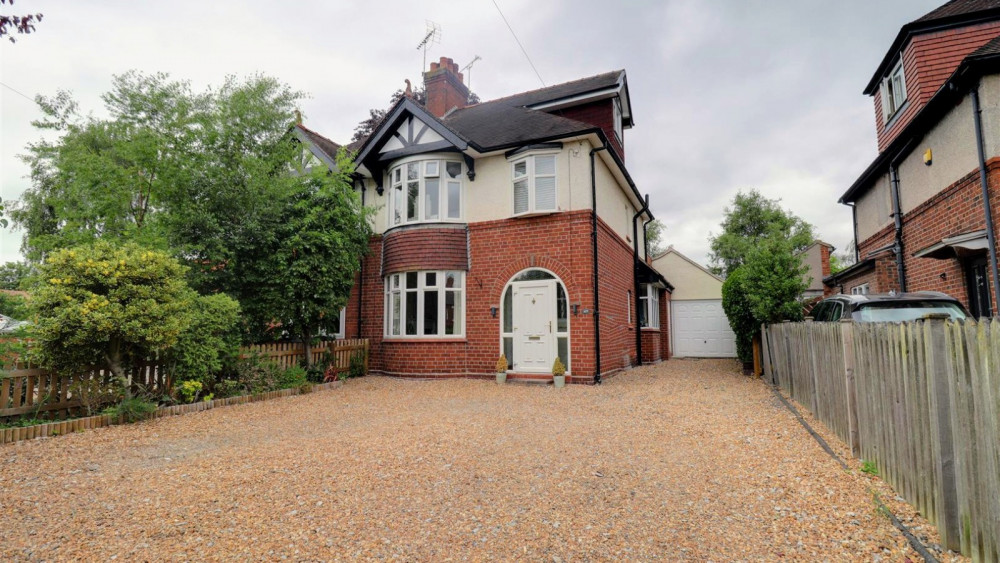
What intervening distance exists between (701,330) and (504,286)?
12.3 meters

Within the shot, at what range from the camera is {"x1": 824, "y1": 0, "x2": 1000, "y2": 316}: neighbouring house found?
24.8 feet

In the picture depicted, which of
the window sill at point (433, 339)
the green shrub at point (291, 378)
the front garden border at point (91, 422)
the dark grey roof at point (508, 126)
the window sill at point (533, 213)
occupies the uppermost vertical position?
the dark grey roof at point (508, 126)

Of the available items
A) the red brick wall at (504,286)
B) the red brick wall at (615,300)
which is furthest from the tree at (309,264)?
the red brick wall at (615,300)

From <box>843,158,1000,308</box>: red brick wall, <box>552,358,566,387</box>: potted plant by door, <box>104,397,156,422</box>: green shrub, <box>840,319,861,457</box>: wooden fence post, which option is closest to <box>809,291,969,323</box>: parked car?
<box>843,158,1000,308</box>: red brick wall

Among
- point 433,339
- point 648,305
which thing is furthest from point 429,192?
point 648,305

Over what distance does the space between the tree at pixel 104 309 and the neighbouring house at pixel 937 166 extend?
41.7 ft

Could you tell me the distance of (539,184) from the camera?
11195 millimetres

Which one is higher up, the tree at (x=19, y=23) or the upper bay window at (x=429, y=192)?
the upper bay window at (x=429, y=192)

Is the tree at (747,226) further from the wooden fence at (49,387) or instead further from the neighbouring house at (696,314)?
the wooden fence at (49,387)

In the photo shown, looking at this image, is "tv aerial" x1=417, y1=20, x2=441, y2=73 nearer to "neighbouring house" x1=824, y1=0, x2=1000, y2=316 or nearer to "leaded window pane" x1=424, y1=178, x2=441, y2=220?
"leaded window pane" x1=424, y1=178, x2=441, y2=220

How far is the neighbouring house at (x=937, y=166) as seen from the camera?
7574 millimetres

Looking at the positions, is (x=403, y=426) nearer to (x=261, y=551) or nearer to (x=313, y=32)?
(x=261, y=551)

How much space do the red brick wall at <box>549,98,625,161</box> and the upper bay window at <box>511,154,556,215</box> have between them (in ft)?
12.8

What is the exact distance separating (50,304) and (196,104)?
863 centimetres
